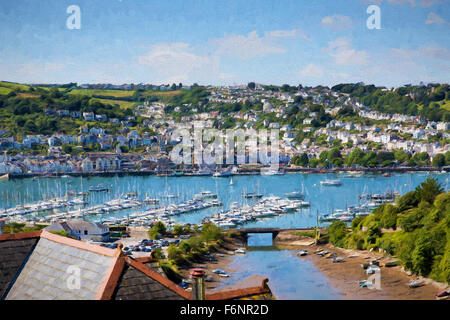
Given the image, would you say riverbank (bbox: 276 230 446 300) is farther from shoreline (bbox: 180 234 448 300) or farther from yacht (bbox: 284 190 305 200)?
yacht (bbox: 284 190 305 200)

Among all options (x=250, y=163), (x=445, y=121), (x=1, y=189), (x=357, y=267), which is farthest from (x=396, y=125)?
(x=357, y=267)

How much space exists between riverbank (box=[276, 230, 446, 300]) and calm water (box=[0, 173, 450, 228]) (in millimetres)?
4779

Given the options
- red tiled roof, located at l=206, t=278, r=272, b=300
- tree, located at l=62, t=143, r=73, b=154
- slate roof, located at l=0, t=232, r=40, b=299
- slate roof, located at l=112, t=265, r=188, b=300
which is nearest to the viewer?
slate roof, located at l=112, t=265, r=188, b=300

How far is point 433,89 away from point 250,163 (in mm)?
17713

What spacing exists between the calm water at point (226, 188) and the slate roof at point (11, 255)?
1386 cm

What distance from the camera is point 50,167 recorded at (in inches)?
1091

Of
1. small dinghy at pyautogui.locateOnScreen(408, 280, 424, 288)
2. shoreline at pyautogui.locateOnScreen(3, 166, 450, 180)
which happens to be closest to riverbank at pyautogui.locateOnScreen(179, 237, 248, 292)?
small dinghy at pyautogui.locateOnScreen(408, 280, 424, 288)

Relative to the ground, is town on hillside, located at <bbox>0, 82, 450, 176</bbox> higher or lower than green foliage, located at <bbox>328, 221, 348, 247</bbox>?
higher

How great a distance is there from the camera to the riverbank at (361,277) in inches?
306

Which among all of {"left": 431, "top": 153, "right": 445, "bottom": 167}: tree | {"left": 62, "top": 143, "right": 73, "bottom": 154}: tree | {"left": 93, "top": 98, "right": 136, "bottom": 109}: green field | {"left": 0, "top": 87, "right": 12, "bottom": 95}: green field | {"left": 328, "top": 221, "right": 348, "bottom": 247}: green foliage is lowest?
{"left": 328, "top": 221, "right": 348, "bottom": 247}: green foliage

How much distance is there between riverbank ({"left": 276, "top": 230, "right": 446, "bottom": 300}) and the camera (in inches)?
306

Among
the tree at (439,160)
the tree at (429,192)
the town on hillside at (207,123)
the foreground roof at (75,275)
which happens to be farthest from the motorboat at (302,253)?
the tree at (439,160)

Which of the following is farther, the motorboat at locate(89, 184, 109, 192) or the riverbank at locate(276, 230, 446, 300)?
the motorboat at locate(89, 184, 109, 192)

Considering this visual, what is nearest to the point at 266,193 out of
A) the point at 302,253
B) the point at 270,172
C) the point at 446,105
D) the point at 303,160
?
the point at 270,172
